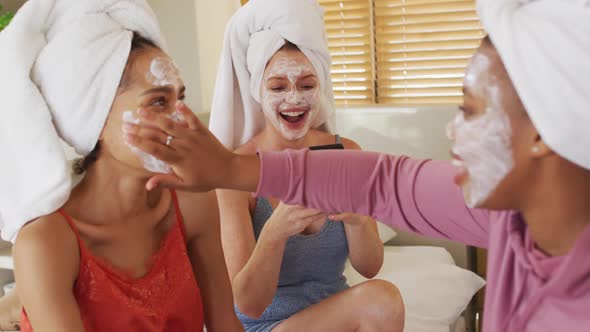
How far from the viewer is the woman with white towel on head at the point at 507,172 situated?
80 centimetres

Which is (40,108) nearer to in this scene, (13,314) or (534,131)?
(534,131)

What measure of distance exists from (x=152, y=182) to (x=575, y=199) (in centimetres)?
56

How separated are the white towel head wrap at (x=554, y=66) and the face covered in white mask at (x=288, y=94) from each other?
88cm

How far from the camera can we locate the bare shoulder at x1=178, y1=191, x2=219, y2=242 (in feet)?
4.41

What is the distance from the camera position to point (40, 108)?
44.7 inches

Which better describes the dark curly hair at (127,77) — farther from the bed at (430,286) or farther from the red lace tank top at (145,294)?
the bed at (430,286)

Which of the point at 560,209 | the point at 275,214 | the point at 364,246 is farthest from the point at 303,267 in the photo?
the point at 560,209

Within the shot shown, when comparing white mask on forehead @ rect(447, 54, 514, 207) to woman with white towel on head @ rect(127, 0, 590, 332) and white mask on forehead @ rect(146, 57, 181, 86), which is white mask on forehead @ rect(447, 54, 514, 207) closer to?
woman with white towel on head @ rect(127, 0, 590, 332)

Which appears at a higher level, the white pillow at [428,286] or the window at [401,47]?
the window at [401,47]

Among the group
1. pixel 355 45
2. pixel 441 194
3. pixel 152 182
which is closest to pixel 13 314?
pixel 152 182

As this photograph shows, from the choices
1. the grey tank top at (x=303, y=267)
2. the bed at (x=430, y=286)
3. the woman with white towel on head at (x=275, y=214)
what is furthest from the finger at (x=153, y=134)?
the bed at (x=430, y=286)

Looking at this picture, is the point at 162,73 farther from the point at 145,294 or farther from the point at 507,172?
the point at 507,172

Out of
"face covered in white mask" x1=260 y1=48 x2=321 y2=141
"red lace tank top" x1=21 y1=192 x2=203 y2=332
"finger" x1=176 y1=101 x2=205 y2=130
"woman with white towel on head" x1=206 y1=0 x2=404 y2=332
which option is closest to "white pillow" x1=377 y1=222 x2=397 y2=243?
"woman with white towel on head" x1=206 y1=0 x2=404 y2=332

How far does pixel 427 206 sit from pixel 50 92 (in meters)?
0.66
